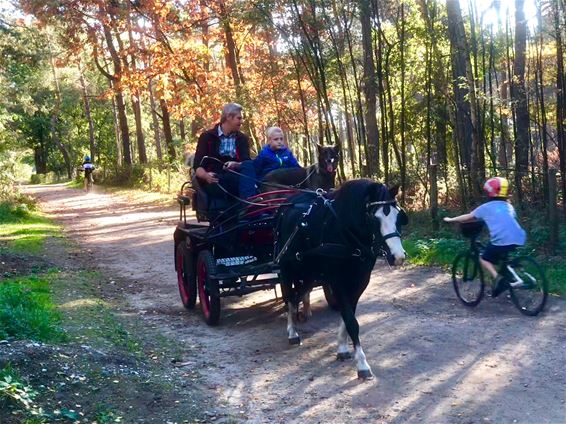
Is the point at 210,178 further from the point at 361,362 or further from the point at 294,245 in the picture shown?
the point at 361,362

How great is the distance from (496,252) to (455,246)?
3.58 metres

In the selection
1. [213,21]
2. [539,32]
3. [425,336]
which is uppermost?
[213,21]

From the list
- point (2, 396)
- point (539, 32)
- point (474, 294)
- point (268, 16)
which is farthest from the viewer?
point (268, 16)

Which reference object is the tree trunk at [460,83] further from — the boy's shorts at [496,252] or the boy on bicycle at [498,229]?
the boy's shorts at [496,252]

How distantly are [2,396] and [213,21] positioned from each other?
20726mm

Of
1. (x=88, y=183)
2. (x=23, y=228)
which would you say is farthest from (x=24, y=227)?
(x=88, y=183)

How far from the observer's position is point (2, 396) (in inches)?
183

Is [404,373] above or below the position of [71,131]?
below

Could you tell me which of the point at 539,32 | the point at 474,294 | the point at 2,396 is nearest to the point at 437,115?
the point at 539,32

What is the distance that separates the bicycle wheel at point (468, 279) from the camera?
8.34 meters

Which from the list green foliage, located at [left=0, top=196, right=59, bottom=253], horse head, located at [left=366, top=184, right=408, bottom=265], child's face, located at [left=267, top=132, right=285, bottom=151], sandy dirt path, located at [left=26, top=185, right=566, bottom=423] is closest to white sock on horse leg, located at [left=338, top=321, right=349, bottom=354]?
sandy dirt path, located at [left=26, top=185, right=566, bottom=423]

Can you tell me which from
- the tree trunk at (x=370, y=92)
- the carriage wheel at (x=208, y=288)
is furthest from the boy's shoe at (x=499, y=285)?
the tree trunk at (x=370, y=92)

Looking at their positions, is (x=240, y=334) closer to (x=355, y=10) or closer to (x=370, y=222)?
(x=370, y=222)

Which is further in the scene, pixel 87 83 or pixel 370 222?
pixel 87 83
